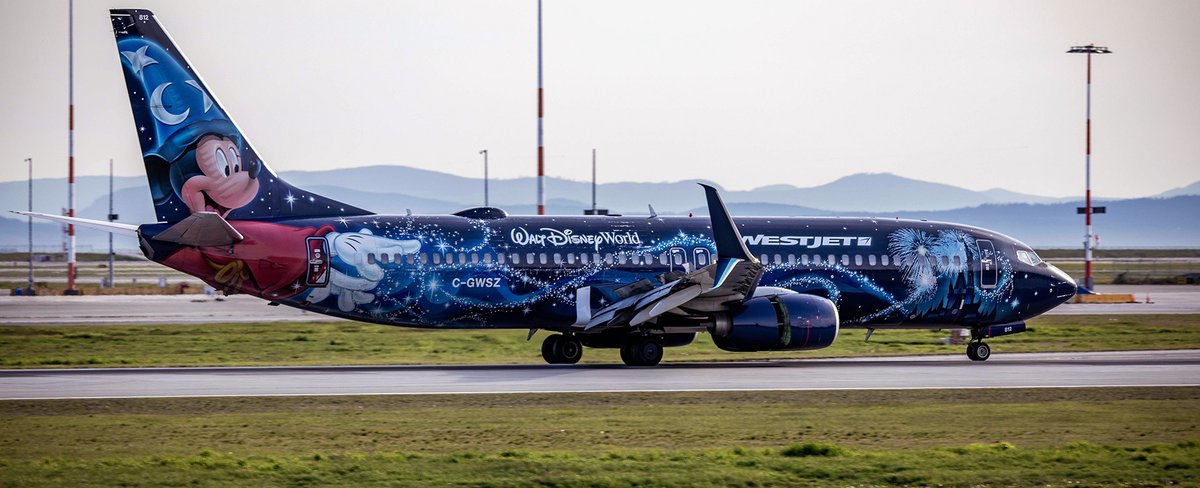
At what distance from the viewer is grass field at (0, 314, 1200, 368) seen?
32062 mm

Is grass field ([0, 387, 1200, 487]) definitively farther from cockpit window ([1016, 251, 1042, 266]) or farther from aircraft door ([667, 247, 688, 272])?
cockpit window ([1016, 251, 1042, 266])

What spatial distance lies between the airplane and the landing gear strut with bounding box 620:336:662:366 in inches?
1.8

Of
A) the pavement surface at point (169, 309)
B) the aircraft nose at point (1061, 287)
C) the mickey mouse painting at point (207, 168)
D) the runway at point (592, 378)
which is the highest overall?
the mickey mouse painting at point (207, 168)

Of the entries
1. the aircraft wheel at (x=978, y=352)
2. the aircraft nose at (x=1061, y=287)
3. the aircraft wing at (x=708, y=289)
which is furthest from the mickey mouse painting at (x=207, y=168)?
the aircraft nose at (x=1061, y=287)

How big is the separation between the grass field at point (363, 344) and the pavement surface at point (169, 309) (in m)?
4.80

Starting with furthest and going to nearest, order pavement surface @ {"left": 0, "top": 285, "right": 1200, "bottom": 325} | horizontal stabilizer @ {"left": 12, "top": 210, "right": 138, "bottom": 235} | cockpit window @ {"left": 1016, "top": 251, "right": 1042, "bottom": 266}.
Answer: pavement surface @ {"left": 0, "top": 285, "right": 1200, "bottom": 325}, cockpit window @ {"left": 1016, "top": 251, "right": 1042, "bottom": 266}, horizontal stabilizer @ {"left": 12, "top": 210, "right": 138, "bottom": 235}

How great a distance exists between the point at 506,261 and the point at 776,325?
6.42 m

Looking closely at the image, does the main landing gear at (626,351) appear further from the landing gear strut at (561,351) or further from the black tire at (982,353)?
the black tire at (982,353)

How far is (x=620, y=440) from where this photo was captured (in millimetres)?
18344

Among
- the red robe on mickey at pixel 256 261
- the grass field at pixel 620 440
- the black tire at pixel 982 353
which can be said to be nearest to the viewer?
the grass field at pixel 620 440

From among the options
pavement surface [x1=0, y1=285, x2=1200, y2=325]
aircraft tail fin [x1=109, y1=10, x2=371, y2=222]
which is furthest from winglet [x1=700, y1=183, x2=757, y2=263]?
pavement surface [x1=0, y1=285, x2=1200, y2=325]

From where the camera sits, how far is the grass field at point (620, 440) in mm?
15234

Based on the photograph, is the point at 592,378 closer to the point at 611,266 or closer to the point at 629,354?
the point at 629,354

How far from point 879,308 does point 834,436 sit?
14606 mm
